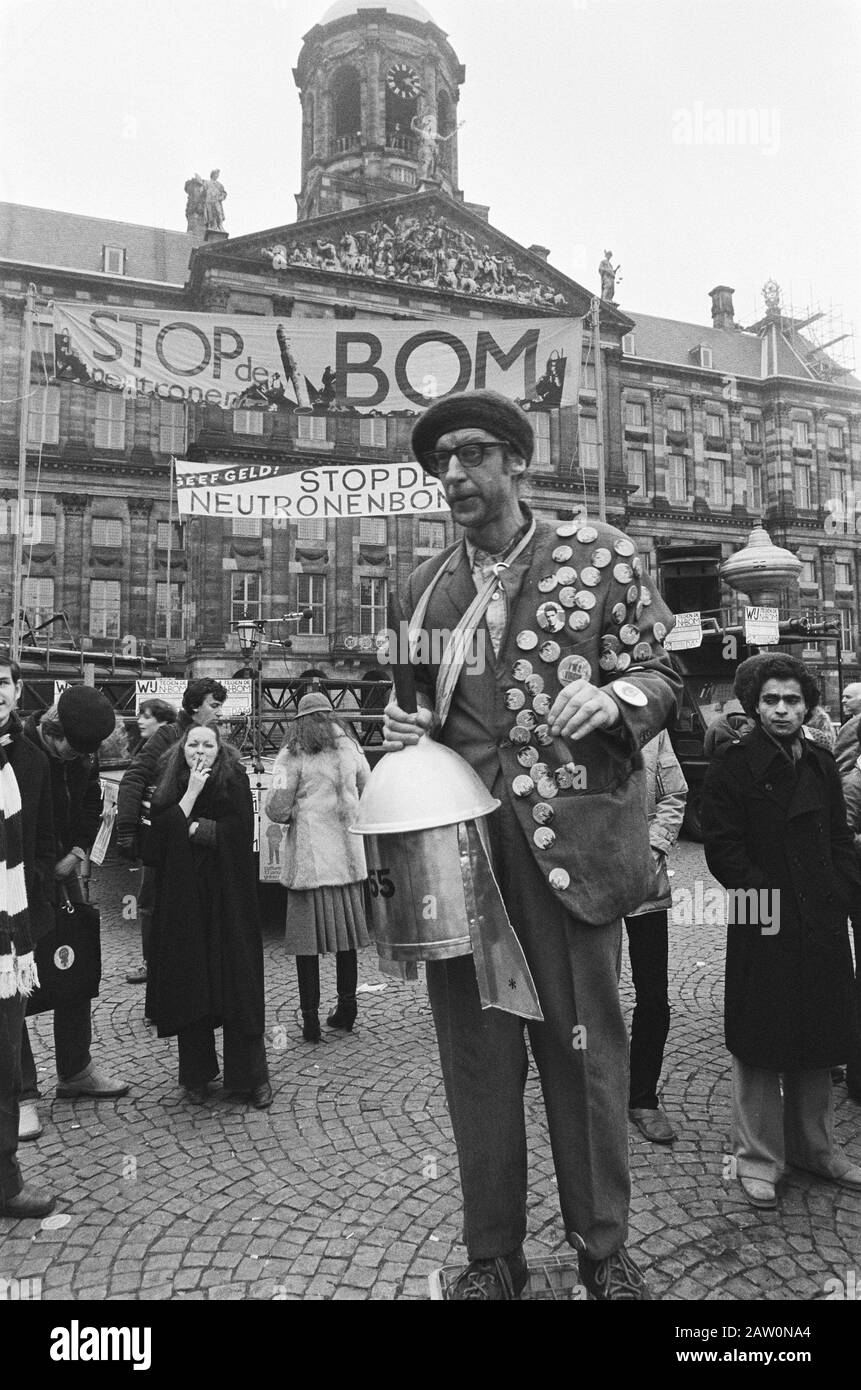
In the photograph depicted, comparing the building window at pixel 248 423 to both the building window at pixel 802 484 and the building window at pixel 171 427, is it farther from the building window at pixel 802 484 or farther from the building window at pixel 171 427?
the building window at pixel 802 484

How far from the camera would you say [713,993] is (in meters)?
5.22

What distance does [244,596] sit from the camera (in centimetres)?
3212

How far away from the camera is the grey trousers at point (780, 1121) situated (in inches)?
116

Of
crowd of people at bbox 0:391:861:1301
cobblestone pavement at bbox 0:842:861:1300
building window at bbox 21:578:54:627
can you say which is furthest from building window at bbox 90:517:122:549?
cobblestone pavement at bbox 0:842:861:1300

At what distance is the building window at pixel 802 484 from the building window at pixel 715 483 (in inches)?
186

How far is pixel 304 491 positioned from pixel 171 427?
29.6 meters

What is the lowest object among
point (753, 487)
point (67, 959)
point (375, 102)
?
point (67, 959)

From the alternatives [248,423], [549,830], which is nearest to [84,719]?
[549,830]

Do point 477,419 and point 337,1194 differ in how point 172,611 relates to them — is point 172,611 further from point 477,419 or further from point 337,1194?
point 477,419

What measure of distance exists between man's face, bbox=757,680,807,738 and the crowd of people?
11 millimetres

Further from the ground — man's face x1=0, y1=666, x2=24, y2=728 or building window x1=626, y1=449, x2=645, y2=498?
building window x1=626, y1=449, x2=645, y2=498

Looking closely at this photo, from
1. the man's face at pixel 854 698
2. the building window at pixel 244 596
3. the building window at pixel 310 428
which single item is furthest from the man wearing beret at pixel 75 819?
the building window at pixel 310 428

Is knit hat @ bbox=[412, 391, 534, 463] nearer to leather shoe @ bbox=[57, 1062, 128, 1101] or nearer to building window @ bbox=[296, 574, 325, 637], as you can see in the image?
leather shoe @ bbox=[57, 1062, 128, 1101]

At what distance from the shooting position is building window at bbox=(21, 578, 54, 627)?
31.7 meters
